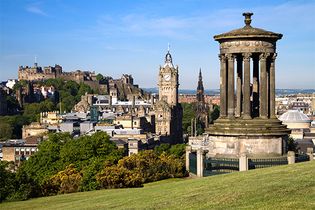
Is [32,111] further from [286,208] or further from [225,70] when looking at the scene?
[286,208]

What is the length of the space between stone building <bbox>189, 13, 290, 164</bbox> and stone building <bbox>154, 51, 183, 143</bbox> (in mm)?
106715

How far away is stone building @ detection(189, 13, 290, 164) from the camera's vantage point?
30328 mm

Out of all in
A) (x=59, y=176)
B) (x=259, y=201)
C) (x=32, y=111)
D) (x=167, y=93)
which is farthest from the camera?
(x=32, y=111)

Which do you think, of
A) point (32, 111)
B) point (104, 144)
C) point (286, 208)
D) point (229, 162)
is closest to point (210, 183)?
point (229, 162)

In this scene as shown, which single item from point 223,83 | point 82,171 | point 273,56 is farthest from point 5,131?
point 273,56

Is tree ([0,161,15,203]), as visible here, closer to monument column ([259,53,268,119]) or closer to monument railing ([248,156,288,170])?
monument railing ([248,156,288,170])

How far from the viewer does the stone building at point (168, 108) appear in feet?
492

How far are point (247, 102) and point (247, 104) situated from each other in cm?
10

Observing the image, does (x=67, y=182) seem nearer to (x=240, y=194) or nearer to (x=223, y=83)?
(x=223, y=83)

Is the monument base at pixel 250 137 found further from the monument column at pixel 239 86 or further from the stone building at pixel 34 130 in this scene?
the stone building at pixel 34 130

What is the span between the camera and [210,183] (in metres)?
25.0

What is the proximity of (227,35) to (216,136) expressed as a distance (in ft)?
15.4

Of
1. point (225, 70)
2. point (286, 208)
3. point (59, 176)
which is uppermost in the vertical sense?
point (225, 70)

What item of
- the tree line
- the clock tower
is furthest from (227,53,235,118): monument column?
the clock tower
